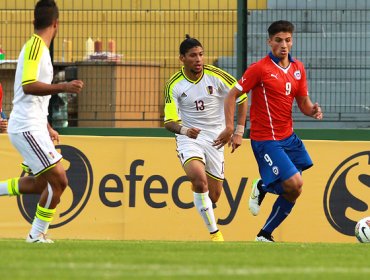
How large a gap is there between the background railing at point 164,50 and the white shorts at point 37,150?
6.81m

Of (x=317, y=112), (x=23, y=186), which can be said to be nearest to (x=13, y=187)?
(x=23, y=186)

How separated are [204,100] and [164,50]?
4.66 m

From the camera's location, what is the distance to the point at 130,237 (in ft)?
55.0

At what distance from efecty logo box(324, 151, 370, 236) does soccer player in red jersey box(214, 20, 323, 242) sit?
2.92 m

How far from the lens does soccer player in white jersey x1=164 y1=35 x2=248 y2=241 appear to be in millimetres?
14312

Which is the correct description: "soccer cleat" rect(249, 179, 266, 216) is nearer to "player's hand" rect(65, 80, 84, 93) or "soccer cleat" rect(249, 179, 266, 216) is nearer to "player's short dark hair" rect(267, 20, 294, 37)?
"player's short dark hair" rect(267, 20, 294, 37)

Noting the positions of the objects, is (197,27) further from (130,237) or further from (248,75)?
(248,75)

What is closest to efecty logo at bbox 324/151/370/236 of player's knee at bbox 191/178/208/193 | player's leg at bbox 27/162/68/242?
player's knee at bbox 191/178/208/193

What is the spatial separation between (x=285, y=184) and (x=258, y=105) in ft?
3.24

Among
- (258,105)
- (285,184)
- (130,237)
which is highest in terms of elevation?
(258,105)

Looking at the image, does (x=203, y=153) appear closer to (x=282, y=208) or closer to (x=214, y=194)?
(x=214, y=194)

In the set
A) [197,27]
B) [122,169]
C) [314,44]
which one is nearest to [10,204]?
[122,169]

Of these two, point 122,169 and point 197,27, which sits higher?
→ point 197,27

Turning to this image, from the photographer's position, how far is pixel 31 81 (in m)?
11.0
